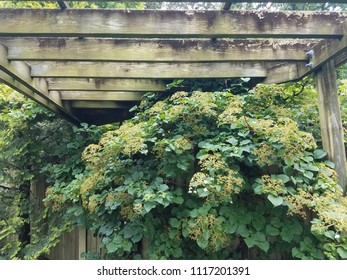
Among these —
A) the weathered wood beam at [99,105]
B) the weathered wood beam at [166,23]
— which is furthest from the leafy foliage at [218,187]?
the weathered wood beam at [99,105]

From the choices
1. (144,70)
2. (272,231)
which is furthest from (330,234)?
(144,70)

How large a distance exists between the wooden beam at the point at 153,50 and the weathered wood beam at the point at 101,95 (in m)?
1.11

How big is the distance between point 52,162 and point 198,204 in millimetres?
2333

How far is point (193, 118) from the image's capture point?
2.38 m

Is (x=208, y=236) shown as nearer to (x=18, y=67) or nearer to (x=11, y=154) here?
(x=18, y=67)

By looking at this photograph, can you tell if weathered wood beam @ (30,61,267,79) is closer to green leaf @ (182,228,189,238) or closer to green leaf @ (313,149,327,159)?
green leaf @ (313,149,327,159)

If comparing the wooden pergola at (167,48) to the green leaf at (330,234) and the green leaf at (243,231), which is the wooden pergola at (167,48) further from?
the green leaf at (243,231)

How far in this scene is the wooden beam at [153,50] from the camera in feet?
7.27

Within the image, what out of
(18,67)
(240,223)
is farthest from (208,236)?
(18,67)

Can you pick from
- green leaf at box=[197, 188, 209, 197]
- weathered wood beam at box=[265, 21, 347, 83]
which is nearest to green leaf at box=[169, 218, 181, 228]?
green leaf at box=[197, 188, 209, 197]

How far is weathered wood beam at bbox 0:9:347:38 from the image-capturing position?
1.82 metres

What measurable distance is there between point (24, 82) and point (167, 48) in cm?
122

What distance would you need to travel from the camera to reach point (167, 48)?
2373 mm

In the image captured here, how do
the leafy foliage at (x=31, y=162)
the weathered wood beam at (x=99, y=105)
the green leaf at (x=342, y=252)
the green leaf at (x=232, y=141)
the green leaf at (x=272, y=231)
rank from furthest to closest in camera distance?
the weathered wood beam at (x=99, y=105) < the leafy foliage at (x=31, y=162) < the green leaf at (x=232, y=141) < the green leaf at (x=272, y=231) < the green leaf at (x=342, y=252)
